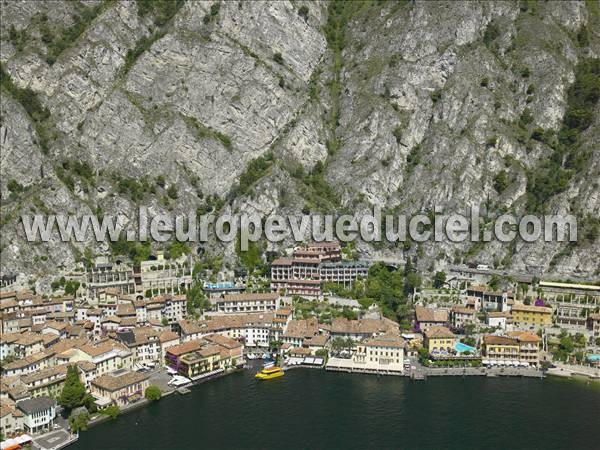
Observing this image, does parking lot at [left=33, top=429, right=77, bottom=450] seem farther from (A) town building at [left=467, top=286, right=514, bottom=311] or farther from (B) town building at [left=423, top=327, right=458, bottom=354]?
(A) town building at [left=467, top=286, right=514, bottom=311]

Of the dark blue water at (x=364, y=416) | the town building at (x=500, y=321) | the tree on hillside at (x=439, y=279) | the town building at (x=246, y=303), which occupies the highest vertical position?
the tree on hillside at (x=439, y=279)

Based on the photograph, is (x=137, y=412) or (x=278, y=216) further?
(x=278, y=216)

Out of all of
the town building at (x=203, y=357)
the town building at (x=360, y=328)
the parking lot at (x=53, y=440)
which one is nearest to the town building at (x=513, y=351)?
the town building at (x=360, y=328)

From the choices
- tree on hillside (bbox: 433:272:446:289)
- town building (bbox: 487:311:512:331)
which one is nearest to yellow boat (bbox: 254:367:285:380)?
town building (bbox: 487:311:512:331)

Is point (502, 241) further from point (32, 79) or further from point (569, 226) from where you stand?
point (32, 79)

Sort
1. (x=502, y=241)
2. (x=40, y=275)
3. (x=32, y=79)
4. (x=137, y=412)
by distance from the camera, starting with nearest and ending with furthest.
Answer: (x=137, y=412) < (x=40, y=275) < (x=502, y=241) < (x=32, y=79)

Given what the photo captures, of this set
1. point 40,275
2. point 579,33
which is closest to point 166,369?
point 40,275

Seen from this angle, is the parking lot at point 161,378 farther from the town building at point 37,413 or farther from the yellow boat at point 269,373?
the town building at point 37,413
